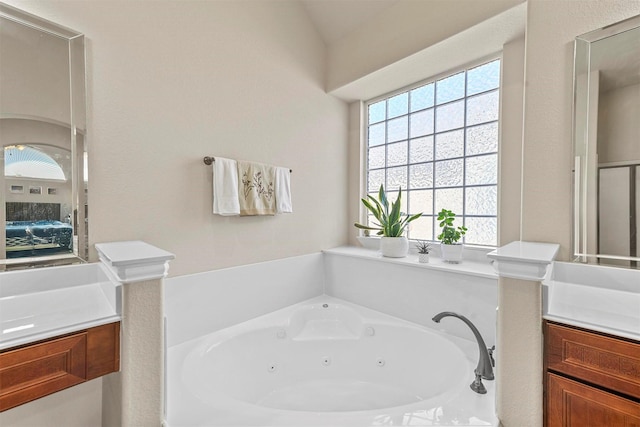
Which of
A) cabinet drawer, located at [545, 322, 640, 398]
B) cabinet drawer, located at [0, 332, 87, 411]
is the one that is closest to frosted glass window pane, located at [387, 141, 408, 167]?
cabinet drawer, located at [545, 322, 640, 398]

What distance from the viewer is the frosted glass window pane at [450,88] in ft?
6.93

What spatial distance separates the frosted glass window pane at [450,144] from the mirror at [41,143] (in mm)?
2256

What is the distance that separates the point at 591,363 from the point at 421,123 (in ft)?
6.31

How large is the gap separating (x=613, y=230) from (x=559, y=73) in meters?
0.76

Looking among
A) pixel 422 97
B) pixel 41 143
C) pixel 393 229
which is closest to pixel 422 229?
pixel 393 229

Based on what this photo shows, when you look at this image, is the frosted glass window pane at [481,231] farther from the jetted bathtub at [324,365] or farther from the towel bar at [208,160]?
the towel bar at [208,160]

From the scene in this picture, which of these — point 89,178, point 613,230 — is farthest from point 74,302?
point 613,230

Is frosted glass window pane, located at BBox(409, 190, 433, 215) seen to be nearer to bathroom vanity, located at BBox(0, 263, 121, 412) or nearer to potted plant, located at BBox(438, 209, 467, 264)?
potted plant, located at BBox(438, 209, 467, 264)

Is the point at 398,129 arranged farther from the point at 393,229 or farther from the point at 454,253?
the point at 454,253

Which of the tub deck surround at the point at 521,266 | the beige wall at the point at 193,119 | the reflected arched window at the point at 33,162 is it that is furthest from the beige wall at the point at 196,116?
the tub deck surround at the point at 521,266

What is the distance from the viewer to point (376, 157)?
268 cm

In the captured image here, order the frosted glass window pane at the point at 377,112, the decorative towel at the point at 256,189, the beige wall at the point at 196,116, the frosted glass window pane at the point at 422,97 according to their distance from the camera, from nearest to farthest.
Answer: the beige wall at the point at 196,116 < the decorative towel at the point at 256,189 < the frosted glass window pane at the point at 422,97 < the frosted glass window pane at the point at 377,112

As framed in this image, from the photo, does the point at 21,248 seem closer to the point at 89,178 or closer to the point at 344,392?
the point at 89,178

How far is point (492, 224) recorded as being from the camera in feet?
6.42
